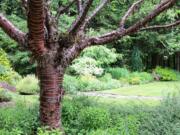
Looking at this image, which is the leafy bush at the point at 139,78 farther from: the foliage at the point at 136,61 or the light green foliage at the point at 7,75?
the light green foliage at the point at 7,75

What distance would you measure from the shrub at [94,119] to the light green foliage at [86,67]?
1032cm

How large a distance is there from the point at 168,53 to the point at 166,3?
15.2 meters

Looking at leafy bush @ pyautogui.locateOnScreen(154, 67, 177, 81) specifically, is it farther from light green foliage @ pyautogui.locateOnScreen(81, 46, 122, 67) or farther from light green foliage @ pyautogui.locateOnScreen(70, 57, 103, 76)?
light green foliage @ pyautogui.locateOnScreen(70, 57, 103, 76)

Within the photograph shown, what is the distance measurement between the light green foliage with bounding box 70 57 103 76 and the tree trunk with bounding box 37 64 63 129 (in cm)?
1078

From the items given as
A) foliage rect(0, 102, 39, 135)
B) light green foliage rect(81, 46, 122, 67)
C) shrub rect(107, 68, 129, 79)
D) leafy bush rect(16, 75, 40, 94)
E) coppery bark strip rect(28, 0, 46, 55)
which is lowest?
foliage rect(0, 102, 39, 135)

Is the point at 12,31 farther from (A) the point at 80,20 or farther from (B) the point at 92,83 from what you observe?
(B) the point at 92,83

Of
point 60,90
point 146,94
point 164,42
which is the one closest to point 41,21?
point 60,90

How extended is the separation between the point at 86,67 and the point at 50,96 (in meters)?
11.1

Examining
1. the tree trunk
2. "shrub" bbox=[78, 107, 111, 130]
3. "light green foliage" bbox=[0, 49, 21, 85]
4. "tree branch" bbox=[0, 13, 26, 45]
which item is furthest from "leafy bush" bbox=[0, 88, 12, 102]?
"tree branch" bbox=[0, 13, 26, 45]

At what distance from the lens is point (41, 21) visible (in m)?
4.52

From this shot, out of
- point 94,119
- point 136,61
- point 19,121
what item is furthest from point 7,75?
point 94,119

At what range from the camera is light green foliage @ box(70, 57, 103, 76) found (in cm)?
1659

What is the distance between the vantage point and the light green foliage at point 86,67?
1659cm

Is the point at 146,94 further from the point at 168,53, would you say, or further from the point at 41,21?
the point at 41,21
